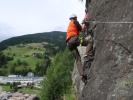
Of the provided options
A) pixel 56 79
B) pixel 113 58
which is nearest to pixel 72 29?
pixel 113 58

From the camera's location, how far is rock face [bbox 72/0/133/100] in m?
14.5

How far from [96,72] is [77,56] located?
3.37 metres

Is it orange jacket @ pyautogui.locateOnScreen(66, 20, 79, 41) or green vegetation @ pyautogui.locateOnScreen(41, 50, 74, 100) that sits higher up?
orange jacket @ pyautogui.locateOnScreen(66, 20, 79, 41)

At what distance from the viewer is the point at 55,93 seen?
91750 millimetres

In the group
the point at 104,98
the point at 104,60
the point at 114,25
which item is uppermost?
the point at 114,25

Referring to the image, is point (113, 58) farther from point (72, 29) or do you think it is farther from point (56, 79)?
point (56, 79)

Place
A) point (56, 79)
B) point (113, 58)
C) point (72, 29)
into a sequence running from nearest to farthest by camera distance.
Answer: point (113, 58)
point (72, 29)
point (56, 79)

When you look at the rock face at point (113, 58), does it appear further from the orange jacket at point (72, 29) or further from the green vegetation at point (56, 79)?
the green vegetation at point (56, 79)

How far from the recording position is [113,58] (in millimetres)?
15578

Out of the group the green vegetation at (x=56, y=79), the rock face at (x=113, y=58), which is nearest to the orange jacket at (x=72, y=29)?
the rock face at (x=113, y=58)

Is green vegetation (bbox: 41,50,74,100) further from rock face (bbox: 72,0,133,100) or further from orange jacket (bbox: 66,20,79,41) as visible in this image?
rock face (bbox: 72,0,133,100)

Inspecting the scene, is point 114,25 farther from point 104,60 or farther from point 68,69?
point 68,69

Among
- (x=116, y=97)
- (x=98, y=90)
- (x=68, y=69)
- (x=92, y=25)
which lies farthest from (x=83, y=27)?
(x=68, y=69)

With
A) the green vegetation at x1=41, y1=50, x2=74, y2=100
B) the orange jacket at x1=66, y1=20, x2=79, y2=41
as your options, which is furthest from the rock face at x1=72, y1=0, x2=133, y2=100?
the green vegetation at x1=41, y1=50, x2=74, y2=100
